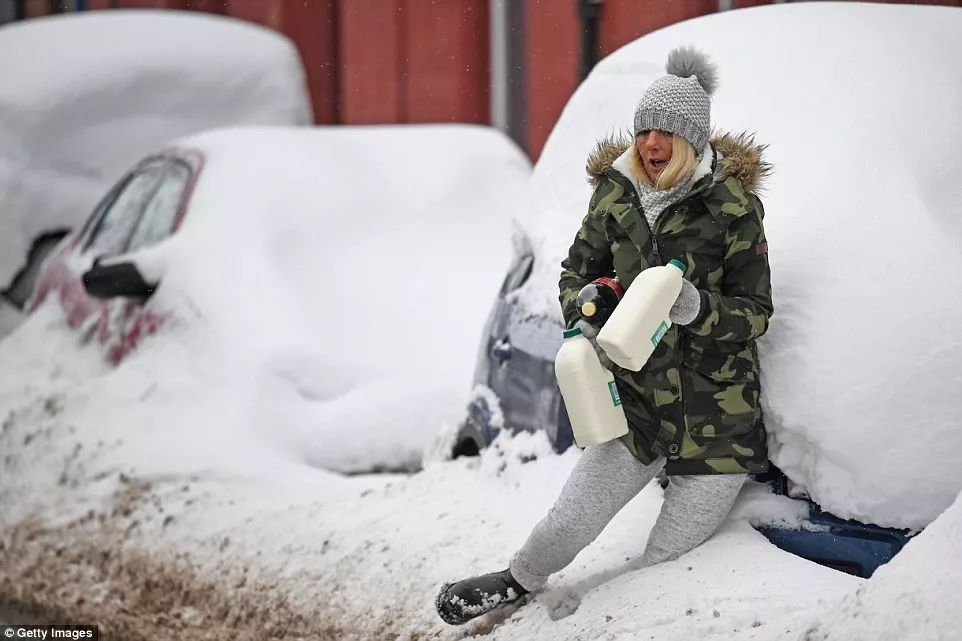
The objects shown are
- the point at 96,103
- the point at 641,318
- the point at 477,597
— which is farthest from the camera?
the point at 96,103

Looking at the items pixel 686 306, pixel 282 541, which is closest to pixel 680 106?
pixel 686 306

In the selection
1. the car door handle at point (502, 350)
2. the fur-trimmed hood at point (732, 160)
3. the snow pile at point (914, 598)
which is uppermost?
the fur-trimmed hood at point (732, 160)

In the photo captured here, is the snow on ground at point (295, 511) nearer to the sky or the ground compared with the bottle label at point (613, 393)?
nearer to the ground

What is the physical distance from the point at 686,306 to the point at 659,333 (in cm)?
7

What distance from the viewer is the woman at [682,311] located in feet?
7.62

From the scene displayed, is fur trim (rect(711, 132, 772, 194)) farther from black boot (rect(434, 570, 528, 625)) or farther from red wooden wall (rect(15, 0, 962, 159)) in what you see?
red wooden wall (rect(15, 0, 962, 159))

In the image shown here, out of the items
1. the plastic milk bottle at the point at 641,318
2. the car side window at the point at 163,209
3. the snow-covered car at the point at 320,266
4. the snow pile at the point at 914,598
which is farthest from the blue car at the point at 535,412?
the car side window at the point at 163,209

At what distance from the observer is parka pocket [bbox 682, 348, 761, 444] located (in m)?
2.37

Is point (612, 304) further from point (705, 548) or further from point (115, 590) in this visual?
point (115, 590)

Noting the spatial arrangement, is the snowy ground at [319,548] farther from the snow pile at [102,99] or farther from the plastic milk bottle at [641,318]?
the snow pile at [102,99]

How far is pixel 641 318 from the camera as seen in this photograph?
2.21 meters

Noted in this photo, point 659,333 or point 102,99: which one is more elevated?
point 659,333

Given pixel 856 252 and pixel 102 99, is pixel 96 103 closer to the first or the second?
pixel 102 99

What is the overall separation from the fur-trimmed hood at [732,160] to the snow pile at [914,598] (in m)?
0.73
